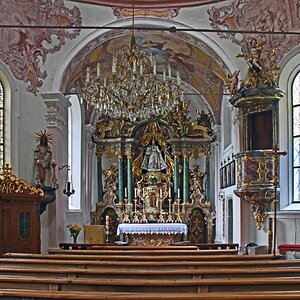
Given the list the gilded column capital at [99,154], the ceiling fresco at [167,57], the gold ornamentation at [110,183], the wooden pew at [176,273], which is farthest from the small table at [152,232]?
the wooden pew at [176,273]

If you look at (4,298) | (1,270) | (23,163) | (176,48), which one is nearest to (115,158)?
(176,48)

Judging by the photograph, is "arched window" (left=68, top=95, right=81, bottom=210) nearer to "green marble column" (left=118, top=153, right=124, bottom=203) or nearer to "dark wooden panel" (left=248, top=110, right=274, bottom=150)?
"green marble column" (left=118, top=153, right=124, bottom=203)

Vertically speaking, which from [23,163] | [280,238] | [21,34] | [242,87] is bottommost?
[280,238]

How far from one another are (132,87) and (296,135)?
181 inches

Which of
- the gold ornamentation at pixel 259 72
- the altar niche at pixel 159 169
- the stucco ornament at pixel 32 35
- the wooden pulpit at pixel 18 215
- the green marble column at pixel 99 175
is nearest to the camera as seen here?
the wooden pulpit at pixel 18 215

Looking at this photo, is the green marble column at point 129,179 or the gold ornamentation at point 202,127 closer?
the green marble column at point 129,179

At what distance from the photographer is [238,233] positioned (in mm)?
14531

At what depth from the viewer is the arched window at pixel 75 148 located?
1984 centimetres

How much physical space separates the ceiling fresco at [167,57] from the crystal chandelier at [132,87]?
332 centimetres

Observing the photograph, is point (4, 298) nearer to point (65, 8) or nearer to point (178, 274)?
point (178, 274)

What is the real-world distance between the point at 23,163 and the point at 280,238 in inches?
255

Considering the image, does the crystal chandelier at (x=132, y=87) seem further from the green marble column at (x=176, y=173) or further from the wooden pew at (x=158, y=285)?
the green marble column at (x=176, y=173)

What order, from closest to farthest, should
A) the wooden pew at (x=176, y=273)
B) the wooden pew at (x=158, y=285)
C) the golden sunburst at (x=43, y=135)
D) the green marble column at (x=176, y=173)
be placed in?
the wooden pew at (x=158, y=285), the wooden pew at (x=176, y=273), the golden sunburst at (x=43, y=135), the green marble column at (x=176, y=173)

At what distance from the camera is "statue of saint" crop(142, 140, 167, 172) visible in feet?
72.0
